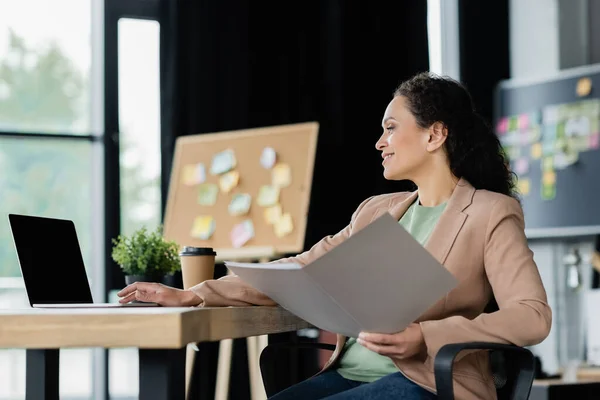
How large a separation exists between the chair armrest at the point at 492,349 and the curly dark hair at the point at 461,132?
17.2 inches

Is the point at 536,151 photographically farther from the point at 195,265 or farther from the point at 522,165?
the point at 195,265

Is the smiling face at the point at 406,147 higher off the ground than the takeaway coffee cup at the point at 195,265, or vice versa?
the smiling face at the point at 406,147

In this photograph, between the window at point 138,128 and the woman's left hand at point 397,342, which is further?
the window at point 138,128

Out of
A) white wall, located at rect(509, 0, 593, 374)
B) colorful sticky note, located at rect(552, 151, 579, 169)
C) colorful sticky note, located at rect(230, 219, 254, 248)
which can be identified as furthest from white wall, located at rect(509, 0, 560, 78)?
colorful sticky note, located at rect(230, 219, 254, 248)

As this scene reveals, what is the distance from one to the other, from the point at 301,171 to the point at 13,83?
171 centimetres

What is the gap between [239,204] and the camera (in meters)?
4.23

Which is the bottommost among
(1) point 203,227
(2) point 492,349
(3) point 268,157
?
(2) point 492,349

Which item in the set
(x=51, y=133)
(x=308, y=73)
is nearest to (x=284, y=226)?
(x=308, y=73)

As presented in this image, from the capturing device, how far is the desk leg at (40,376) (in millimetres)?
1812

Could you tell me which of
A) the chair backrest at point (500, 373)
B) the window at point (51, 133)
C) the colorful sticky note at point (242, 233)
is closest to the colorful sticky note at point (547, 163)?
the colorful sticky note at point (242, 233)

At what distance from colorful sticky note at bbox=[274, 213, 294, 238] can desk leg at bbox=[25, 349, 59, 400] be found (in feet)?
7.36

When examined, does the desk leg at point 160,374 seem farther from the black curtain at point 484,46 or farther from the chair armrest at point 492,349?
the black curtain at point 484,46

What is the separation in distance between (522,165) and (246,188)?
168cm

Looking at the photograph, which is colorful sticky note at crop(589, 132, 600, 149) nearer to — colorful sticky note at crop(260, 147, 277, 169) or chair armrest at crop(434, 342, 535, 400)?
colorful sticky note at crop(260, 147, 277, 169)
